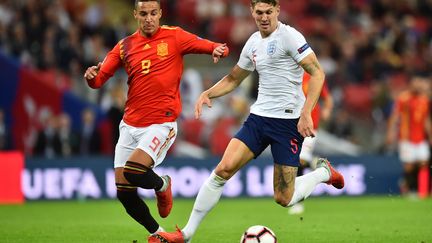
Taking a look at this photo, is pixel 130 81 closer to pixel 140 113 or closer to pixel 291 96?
pixel 140 113

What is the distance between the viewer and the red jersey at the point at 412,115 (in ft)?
63.4

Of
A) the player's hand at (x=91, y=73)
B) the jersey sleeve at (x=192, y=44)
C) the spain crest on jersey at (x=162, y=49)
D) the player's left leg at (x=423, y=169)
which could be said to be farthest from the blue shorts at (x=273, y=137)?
the player's left leg at (x=423, y=169)

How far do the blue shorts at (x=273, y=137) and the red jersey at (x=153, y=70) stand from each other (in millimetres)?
814

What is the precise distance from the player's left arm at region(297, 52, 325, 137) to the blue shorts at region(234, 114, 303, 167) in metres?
0.48

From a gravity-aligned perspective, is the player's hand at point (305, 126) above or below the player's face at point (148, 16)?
below

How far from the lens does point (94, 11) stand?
2333cm

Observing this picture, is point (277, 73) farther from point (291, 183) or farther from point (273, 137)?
point (291, 183)

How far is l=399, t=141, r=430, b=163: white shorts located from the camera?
19.3m

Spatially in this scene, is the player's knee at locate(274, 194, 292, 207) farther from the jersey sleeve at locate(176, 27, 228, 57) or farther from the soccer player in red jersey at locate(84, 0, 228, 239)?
the jersey sleeve at locate(176, 27, 228, 57)

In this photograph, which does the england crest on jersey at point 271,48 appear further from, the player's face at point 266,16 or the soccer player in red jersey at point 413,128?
the soccer player in red jersey at point 413,128

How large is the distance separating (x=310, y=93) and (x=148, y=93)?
1.65 metres

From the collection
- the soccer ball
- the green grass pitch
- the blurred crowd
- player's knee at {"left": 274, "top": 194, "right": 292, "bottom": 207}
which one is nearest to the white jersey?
player's knee at {"left": 274, "top": 194, "right": 292, "bottom": 207}

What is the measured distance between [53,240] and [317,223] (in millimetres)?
3954


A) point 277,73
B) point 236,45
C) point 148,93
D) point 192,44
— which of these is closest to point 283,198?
point 277,73
